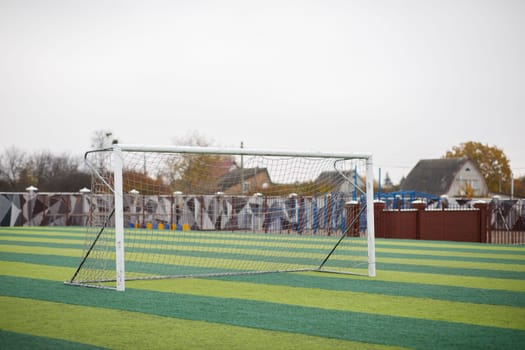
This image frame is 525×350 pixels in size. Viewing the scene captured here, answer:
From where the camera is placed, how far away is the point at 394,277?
38.5 feet

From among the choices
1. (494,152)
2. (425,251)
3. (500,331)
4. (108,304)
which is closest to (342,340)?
(500,331)

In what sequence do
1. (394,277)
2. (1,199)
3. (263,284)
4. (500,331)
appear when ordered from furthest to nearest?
(1,199)
(394,277)
(263,284)
(500,331)

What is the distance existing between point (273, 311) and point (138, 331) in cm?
186

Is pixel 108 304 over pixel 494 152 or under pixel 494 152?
under

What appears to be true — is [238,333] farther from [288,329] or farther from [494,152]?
[494,152]

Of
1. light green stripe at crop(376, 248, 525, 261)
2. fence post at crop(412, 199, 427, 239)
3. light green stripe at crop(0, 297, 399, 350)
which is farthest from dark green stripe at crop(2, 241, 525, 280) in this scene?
fence post at crop(412, 199, 427, 239)

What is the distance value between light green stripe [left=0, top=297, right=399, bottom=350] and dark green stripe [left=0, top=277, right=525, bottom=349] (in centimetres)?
29

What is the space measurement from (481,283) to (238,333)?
5807 millimetres

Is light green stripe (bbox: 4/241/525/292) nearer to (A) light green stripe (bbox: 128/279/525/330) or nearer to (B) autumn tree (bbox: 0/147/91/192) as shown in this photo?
(A) light green stripe (bbox: 128/279/525/330)

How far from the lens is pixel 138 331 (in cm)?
673

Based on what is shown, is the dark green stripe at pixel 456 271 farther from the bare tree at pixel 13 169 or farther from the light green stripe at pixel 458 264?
the bare tree at pixel 13 169

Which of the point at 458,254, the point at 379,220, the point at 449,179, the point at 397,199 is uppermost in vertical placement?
the point at 449,179

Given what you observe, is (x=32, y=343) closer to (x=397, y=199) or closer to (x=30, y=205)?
(x=397, y=199)

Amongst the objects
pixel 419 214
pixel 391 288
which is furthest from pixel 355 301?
pixel 419 214
